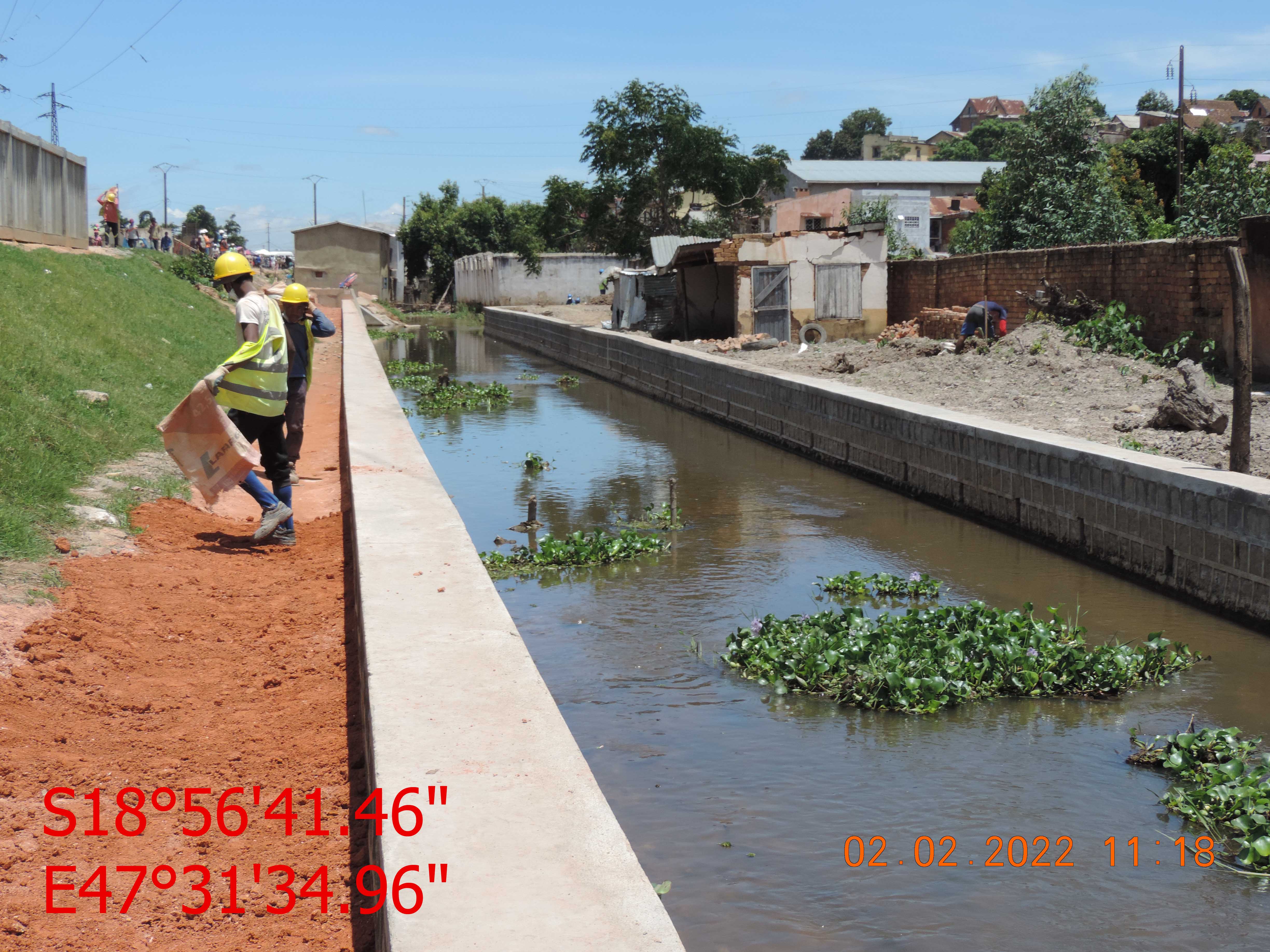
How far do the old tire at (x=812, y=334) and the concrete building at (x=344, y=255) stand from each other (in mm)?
34574

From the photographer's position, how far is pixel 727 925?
4.25 m

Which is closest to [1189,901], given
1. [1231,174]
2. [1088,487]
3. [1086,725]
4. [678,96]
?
[1086,725]

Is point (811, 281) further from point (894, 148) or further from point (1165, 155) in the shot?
point (894, 148)

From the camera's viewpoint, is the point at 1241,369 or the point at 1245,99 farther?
the point at 1245,99

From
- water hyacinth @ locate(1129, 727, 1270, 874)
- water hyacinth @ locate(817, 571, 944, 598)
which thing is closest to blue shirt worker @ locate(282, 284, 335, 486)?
water hyacinth @ locate(817, 571, 944, 598)

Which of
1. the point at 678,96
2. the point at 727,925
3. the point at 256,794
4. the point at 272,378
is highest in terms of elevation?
the point at 678,96

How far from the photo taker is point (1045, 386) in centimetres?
1376

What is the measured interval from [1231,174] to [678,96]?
23745mm

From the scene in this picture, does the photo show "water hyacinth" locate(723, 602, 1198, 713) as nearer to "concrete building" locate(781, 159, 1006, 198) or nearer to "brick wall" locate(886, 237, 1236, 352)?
"brick wall" locate(886, 237, 1236, 352)

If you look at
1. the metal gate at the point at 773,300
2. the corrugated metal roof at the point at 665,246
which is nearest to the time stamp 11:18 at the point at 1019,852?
the metal gate at the point at 773,300

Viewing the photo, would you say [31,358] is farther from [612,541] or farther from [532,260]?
[532,260]

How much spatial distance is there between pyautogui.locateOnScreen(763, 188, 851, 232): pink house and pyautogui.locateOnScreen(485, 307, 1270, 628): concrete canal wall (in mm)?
30234

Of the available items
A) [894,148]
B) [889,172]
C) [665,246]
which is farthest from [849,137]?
[665,246]

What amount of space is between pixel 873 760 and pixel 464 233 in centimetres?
5397
